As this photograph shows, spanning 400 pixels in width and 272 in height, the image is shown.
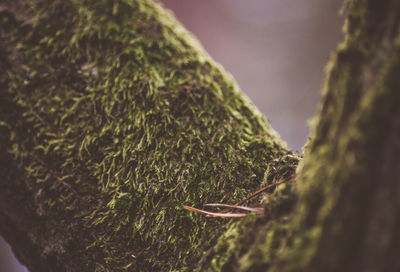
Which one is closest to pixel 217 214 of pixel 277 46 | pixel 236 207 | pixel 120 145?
pixel 236 207

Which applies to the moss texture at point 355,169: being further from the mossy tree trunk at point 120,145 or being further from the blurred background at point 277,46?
the blurred background at point 277,46

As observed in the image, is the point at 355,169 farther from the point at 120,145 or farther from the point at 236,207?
the point at 120,145

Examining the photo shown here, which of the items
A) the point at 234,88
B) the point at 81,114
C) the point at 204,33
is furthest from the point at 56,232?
the point at 204,33

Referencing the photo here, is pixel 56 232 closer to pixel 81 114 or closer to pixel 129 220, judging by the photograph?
pixel 129 220

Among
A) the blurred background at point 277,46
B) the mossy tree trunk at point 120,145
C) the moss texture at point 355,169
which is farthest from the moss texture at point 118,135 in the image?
the blurred background at point 277,46

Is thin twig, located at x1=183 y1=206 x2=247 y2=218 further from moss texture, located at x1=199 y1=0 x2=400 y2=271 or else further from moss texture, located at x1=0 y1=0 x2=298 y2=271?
moss texture, located at x1=199 y1=0 x2=400 y2=271
